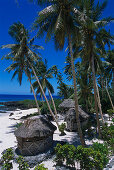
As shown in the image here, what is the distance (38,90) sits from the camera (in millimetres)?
21484

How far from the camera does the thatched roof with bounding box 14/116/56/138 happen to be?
7.52 metres

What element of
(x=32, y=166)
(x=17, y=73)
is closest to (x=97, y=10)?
(x=17, y=73)

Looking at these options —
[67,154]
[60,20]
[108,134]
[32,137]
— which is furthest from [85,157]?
[60,20]

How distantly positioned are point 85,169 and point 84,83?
1307 centimetres

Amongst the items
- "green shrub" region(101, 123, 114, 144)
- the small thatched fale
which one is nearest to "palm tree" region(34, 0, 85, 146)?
"green shrub" region(101, 123, 114, 144)

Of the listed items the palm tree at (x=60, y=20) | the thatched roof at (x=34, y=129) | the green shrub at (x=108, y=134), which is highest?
the palm tree at (x=60, y=20)

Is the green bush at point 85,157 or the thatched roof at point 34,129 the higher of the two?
the thatched roof at point 34,129

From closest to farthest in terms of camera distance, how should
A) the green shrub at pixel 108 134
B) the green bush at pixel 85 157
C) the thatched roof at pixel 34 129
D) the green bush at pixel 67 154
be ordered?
the green bush at pixel 85 157 < the green bush at pixel 67 154 < the thatched roof at pixel 34 129 < the green shrub at pixel 108 134

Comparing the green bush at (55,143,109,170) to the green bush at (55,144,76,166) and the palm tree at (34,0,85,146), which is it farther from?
the palm tree at (34,0,85,146)

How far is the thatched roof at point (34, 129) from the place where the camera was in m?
7.52

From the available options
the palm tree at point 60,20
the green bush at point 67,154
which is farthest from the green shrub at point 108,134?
the green bush at point 67,154

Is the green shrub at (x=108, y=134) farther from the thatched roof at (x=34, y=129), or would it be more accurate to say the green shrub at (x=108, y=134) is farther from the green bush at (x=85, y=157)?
the thatched roof at (x=34, y=129)

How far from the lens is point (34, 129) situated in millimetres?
7727

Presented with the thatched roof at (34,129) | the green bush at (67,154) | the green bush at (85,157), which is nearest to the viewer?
the green bush at (85,157)
